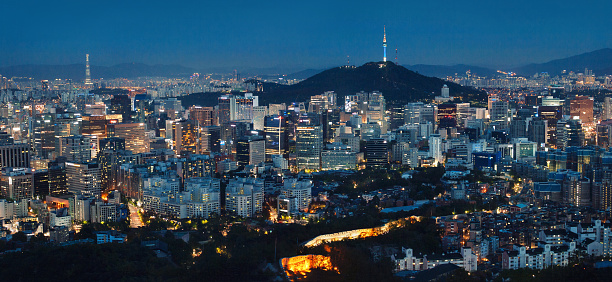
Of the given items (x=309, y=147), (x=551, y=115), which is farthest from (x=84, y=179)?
(x=551, y=115)

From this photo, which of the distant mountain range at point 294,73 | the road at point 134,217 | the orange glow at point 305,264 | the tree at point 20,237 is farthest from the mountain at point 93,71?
the orange glow at point 305,264

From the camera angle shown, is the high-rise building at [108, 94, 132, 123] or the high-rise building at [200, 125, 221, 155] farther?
the high-rise building at [108, 94, 132, 123]

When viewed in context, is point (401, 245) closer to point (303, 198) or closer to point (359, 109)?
point (303, 198)

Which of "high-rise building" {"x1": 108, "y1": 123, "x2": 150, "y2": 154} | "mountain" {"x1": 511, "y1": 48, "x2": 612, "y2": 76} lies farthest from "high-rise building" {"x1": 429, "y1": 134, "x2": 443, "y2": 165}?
"high-rise building" {"x1": 108, "y1": 123, "x2": 150, "y2": 154}

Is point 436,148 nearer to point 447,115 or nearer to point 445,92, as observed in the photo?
point 447,115

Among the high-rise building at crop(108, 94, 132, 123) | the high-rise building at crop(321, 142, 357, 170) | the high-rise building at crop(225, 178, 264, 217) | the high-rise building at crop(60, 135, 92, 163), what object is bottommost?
the high-rise building at crop(225, 178, 264, 217)

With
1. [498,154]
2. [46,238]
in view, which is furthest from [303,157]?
[46,238]

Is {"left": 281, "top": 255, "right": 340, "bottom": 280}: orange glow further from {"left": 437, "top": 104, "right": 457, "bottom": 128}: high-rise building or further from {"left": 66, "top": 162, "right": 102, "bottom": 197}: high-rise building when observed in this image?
{"left": 437, "top": 104, "right": 457, "bottom": 128}: high-rise building

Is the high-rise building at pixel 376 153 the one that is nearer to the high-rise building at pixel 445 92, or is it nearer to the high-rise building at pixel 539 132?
the high-rise building at pixel 539 132
